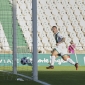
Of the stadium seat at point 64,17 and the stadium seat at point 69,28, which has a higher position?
the stadium seat at point 64,17

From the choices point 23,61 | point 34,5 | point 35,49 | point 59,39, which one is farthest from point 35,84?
point 23,61

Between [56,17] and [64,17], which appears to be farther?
[64,17]

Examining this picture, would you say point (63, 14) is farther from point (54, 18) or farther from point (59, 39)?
point (59, 39)

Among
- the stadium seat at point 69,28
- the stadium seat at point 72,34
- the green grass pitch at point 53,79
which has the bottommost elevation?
the green grass pitch at point 53,79

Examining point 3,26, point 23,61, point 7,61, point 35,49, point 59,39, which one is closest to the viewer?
point 35,49

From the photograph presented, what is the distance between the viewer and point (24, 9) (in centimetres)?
3428

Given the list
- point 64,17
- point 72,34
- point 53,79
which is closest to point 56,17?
point 64,17

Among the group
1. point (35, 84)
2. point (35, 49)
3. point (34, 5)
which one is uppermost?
point (34, 5)

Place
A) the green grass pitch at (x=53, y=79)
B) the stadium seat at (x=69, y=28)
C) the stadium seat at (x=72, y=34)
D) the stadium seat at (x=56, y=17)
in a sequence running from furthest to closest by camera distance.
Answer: the stadium seat at (x=69, y=28)
the stadium seat at (x=72, y=34)
the stadium seat at (x=56, y=17)
the green grass pitch at (x=53, y=79)

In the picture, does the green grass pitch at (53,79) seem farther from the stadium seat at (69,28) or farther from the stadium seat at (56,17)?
the stadium seat at (69,28)

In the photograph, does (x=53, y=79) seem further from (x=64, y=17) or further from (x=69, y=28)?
(x=64, y=17)

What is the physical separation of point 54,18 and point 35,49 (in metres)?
26.3

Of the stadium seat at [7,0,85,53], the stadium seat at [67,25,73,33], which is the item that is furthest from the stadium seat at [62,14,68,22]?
the stadium seat at [67,25,73,33]

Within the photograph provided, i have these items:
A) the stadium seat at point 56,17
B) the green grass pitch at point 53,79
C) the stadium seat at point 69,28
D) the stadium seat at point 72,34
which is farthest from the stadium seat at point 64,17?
the green grass pitch at point 53,79
